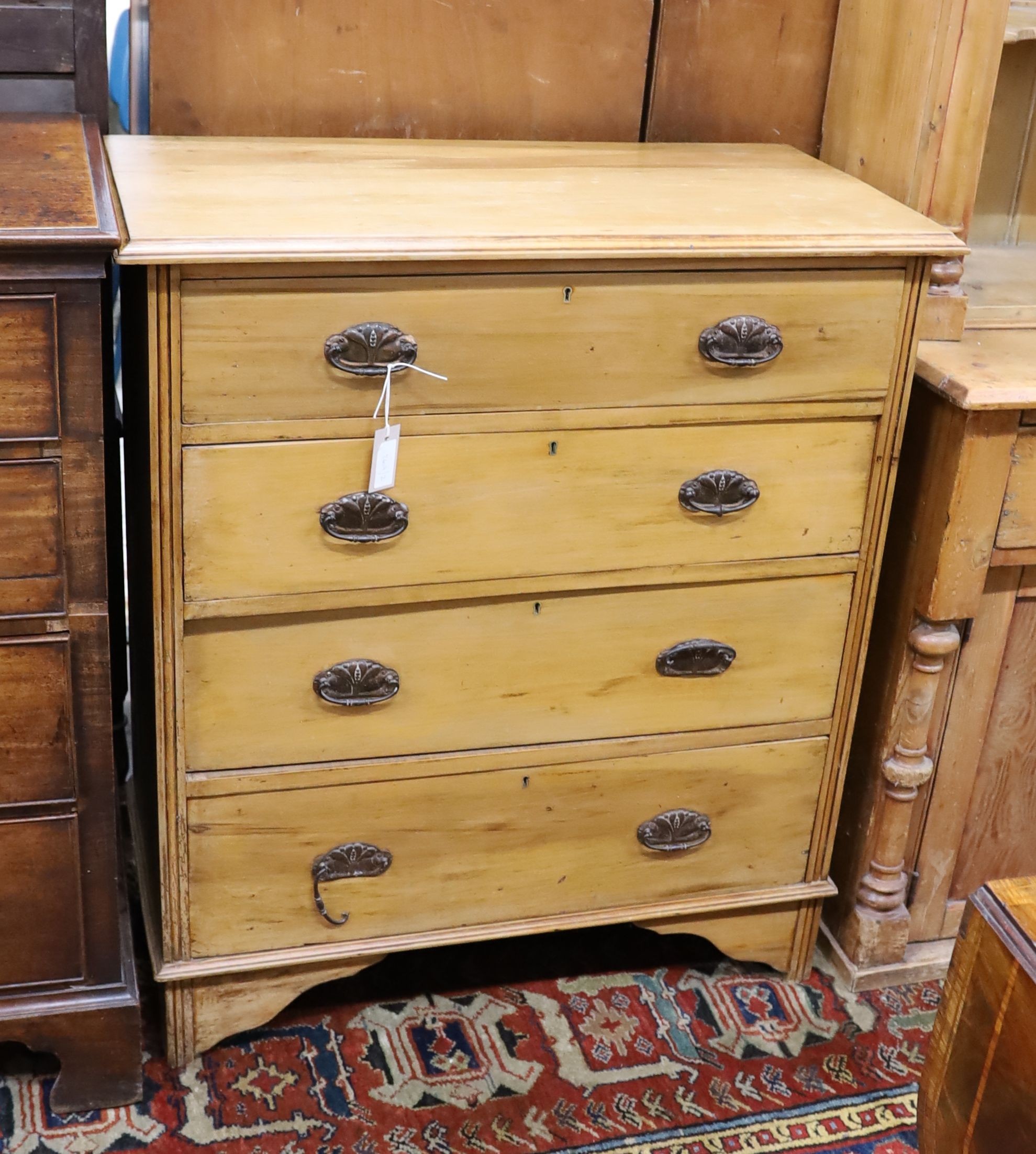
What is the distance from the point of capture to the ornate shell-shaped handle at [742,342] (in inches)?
72.8

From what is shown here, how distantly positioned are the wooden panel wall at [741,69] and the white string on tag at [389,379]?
0.82 metres

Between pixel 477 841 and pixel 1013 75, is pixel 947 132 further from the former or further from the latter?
pixel 477 841

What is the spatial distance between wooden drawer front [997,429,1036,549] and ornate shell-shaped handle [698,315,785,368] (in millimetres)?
402

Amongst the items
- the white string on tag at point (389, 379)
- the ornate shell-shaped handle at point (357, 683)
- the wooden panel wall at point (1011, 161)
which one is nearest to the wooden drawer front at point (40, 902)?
the ornate shell-shaped handle at point (357, 683)

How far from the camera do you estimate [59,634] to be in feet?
5.84

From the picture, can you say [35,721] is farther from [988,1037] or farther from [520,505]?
[988,1037]

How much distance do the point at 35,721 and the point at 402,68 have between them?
1.13 m

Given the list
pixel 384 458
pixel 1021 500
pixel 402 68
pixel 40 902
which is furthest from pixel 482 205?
pixel 40 902

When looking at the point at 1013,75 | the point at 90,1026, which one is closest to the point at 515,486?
the point at 90,1026

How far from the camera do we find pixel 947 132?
6.80 feet

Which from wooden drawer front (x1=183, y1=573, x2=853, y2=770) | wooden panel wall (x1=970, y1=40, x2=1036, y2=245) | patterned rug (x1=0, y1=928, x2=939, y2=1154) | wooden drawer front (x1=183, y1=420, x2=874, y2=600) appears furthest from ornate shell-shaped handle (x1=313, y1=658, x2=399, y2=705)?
wooden panel wall (x1=970, y1=40, x2=1036, y2=245)

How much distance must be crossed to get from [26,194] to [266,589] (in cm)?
55

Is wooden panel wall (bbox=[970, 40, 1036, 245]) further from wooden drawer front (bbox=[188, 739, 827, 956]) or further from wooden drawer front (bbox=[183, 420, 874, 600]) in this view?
wooden drawer front (bbox=[188, 739, 827, 956])

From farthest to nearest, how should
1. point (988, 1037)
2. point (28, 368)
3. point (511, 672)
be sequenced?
point (511, 672) < point (28, 368) < point (988, 1037)
